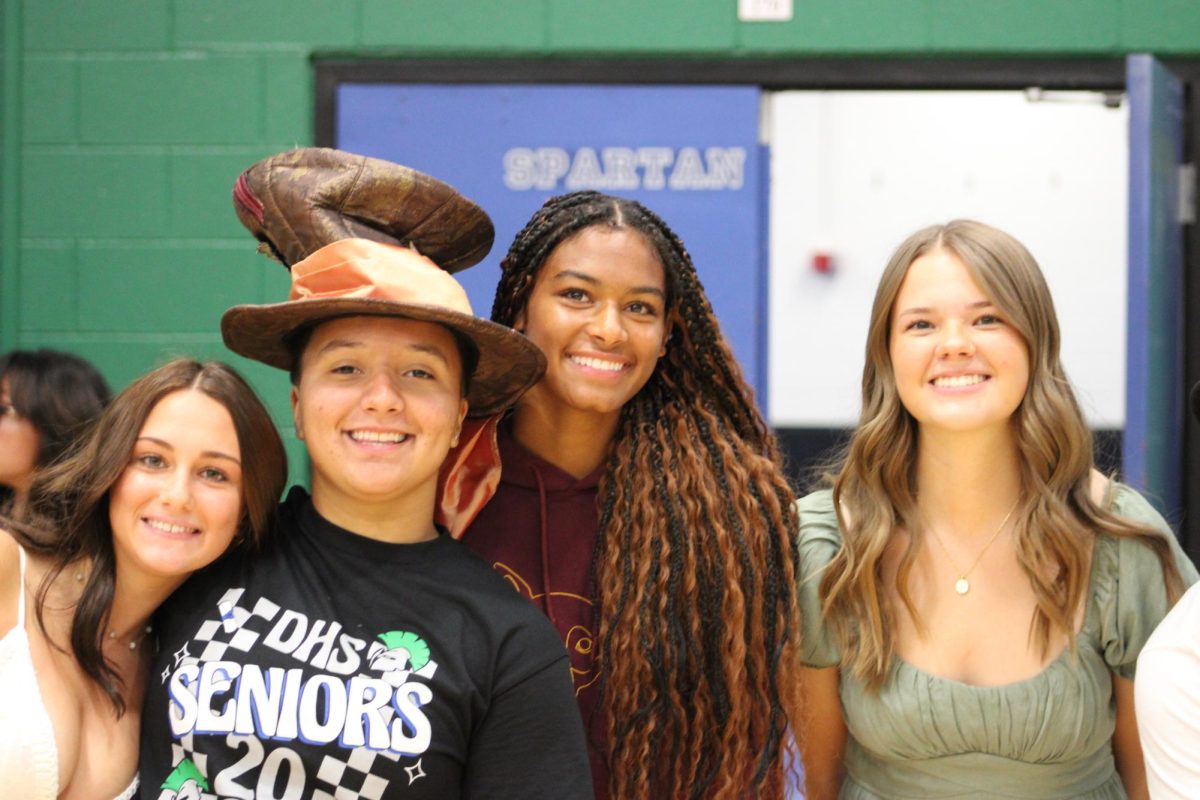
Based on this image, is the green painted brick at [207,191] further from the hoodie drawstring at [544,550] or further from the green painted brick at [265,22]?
the hoodie drawstring at [544,550]

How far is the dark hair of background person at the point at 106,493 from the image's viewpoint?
1.93 metres

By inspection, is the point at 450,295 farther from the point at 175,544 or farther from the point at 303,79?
the point at 303,79

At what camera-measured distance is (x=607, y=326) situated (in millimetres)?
2193

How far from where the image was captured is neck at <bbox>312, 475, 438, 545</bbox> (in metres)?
1.98

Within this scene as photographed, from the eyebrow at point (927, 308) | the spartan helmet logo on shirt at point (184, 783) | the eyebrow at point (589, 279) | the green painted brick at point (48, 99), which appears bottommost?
the spartan helmet logo on shirt at point (184, 783)

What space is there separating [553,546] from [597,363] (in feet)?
1.05

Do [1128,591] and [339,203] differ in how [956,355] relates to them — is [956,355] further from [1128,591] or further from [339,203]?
[339,203]

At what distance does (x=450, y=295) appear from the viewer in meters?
1.98

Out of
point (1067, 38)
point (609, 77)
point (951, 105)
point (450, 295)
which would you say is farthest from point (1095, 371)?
point (450, 295)

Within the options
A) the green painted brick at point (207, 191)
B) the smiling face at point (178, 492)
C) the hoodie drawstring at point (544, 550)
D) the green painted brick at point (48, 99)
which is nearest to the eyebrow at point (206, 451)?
the smiling face at point (178, 492)

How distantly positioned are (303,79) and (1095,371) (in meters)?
4.32

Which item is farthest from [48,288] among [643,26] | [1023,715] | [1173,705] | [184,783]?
[1173,705]

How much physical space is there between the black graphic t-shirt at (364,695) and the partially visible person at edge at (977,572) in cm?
57

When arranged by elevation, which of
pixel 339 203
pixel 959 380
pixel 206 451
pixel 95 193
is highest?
pixel 95 193
